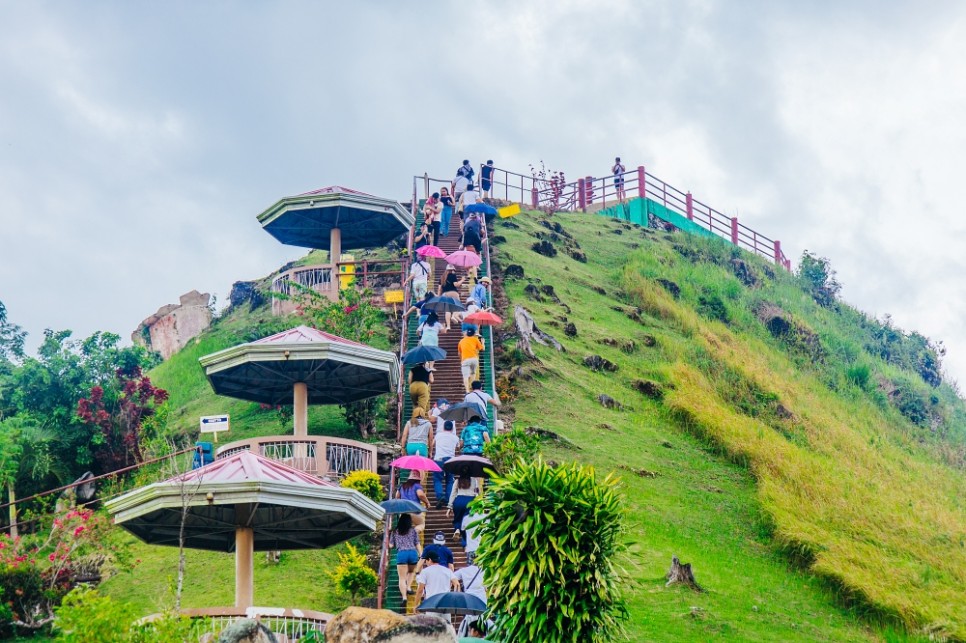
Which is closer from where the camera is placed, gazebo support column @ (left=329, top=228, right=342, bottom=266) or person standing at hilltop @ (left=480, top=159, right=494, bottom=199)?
gazebo support column @ (left=329, top=228, right=342, bottom=266)

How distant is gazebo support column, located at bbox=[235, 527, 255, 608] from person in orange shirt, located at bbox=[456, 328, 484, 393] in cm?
930

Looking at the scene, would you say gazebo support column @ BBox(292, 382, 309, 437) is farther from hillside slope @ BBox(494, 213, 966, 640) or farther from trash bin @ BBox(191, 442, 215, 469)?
hillside slope @ BBox(494, 213, 966, 640)

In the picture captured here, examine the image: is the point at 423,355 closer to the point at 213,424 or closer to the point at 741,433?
the point at 213,424

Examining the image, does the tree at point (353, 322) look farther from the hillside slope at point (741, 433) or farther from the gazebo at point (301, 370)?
the hillside slope at point (741, 433)

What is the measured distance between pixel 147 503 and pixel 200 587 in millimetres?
5142

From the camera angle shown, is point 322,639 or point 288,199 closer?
point 322,639

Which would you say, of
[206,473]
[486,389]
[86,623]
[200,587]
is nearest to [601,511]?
[206,473]

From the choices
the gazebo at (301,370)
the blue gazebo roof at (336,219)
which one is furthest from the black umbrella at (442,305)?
the blue gazebo roof at (336,219)

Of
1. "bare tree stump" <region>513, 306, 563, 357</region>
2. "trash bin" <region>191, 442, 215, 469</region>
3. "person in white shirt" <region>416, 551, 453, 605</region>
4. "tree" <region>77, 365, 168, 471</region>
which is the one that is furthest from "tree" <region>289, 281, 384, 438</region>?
"person in white shirt" <region>416, 551, 453, 605</region>

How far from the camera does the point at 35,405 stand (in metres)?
31.0

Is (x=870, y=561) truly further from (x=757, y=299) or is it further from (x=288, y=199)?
(x=757, y=299)

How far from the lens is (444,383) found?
96.7ft

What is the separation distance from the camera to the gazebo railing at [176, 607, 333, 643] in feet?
56.9

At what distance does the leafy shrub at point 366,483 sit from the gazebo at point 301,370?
4.81 feet
